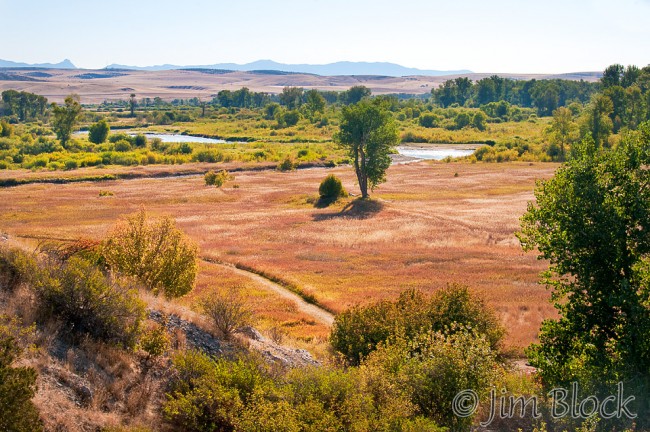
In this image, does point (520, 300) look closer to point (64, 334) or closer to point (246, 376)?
point (246, 376)

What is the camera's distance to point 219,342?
75.0ft

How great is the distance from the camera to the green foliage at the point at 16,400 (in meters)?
12.7

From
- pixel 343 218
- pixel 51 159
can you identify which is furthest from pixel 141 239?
pixel 51 159

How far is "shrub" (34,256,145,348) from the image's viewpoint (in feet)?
63.3

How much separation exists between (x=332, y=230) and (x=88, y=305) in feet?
170

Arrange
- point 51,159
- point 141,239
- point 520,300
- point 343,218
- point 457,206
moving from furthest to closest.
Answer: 1. point 51,159
2. point 457,206
3. point 343,218
4. point 520,300
5. point 141,239

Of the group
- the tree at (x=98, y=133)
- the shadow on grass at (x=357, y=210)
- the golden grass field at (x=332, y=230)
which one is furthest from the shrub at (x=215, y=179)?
the tree at (x=98, y=133)

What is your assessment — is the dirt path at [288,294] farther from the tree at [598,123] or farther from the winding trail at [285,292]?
the tree at [598,123]

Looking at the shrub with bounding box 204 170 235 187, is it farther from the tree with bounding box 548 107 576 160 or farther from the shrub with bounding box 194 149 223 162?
the tree with bounding box 548 107 576 160

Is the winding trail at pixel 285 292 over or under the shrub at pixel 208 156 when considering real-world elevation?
over

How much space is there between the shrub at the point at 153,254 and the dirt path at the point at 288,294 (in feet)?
32.2

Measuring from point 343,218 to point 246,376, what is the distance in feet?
202

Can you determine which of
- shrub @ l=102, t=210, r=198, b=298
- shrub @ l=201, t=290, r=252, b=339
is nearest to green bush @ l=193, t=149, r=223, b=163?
shrub @ l=102, t=210, r=198, b=298

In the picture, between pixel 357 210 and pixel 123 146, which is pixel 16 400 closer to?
pixel 357 210
